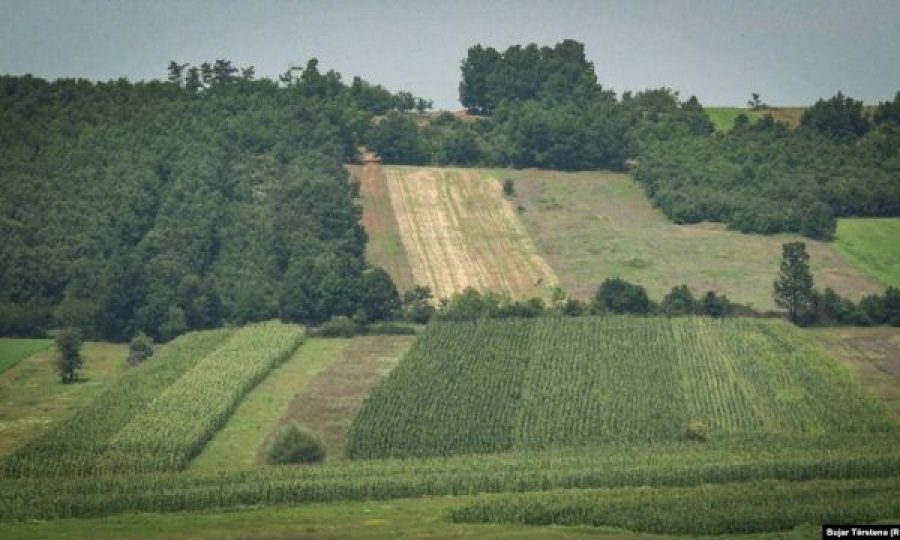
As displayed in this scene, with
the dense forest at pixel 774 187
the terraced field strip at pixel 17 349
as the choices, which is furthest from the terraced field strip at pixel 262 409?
the dense forest at pixel 774 187

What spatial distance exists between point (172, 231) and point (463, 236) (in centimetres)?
2261

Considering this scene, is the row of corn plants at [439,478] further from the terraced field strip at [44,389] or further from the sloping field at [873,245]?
the sloping field at [873,245]

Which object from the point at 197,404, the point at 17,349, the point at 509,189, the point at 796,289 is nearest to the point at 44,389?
the point at 197,404

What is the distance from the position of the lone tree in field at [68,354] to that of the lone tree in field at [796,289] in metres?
46.7

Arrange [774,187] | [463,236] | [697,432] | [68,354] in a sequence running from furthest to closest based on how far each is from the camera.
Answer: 1. [774,187]
2. [463,236]
3. [68,354]
4. [697,432]

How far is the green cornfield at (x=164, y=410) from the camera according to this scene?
12256 centimetres

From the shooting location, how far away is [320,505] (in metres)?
114

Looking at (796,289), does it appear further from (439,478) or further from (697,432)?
(439,478)

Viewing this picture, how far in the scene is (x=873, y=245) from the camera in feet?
577

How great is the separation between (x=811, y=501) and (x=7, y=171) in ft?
308

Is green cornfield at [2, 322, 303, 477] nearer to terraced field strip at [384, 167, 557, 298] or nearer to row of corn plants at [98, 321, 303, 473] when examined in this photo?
row of corn plants at [98, 321, 303, 473]

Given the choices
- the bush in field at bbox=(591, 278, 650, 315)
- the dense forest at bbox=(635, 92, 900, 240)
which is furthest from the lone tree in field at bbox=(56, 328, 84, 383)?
the dense forest at bbox=(635, 92, 900, 240)

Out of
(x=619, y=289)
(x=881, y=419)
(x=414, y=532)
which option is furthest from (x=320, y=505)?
(x=619, y=289)

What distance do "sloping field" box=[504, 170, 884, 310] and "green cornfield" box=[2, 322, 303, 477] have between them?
1036 inches
